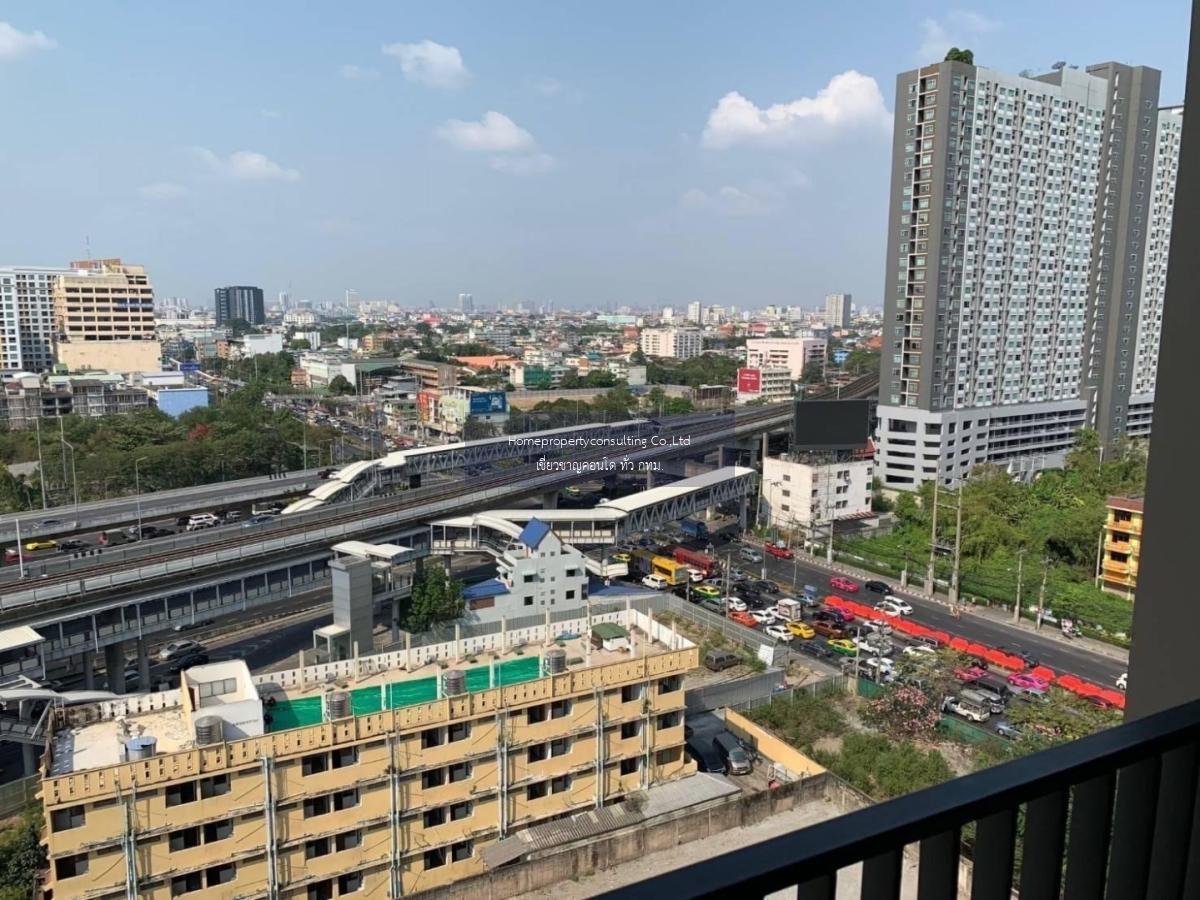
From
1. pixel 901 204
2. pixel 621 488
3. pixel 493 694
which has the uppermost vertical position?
pixel 901 204

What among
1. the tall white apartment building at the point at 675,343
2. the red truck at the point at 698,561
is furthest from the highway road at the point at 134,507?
the tall white apartment building at the point at 675,343

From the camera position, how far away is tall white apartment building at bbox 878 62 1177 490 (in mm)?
8117

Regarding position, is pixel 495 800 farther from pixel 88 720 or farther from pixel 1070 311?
pixel 1070 311

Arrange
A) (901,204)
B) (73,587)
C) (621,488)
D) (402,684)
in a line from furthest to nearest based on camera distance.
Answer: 1. (621,488)
2. (901,204)
3. (73,587)
4. (402,684)

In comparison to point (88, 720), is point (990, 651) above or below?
below

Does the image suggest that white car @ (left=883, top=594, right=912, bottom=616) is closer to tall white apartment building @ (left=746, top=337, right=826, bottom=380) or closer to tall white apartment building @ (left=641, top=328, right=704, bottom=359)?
tall white apartment building @ (left=746, top=337, right=826, bottom=380)

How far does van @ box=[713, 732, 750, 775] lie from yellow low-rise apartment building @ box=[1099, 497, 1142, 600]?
3605 millimetres

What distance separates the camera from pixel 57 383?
11594mm

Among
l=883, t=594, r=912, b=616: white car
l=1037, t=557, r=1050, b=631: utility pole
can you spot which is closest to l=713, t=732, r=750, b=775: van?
l=883, t=594, r=912, b=616: white car

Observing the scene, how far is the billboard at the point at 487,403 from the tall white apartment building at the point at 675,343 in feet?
39.3

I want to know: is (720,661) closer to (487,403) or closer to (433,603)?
(433,603)

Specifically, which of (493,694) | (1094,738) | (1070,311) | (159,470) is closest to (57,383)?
(159,470)

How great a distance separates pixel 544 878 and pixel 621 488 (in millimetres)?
6997

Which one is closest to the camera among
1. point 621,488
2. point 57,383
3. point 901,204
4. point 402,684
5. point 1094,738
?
point 1094,738
